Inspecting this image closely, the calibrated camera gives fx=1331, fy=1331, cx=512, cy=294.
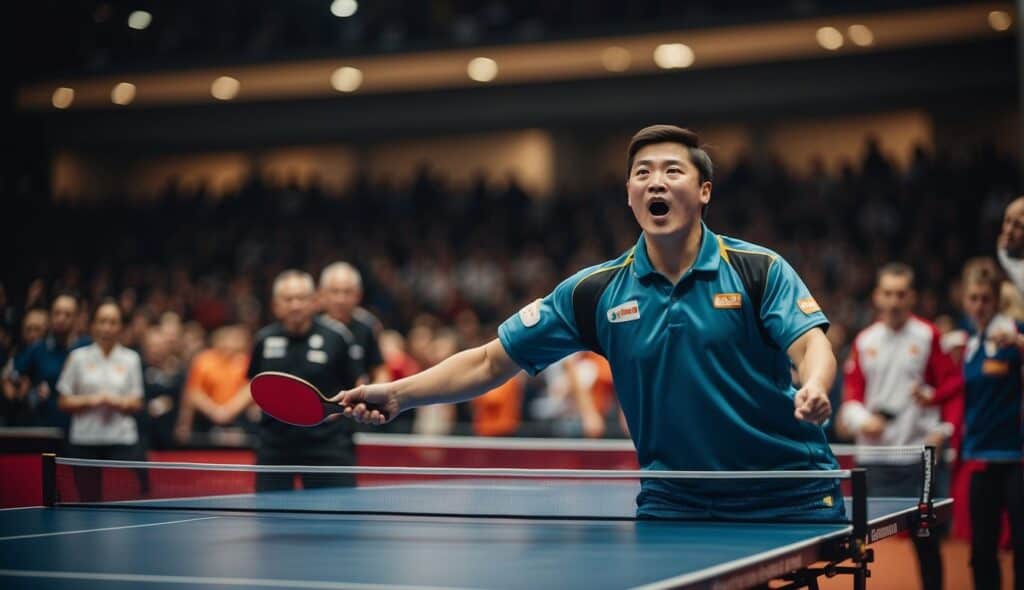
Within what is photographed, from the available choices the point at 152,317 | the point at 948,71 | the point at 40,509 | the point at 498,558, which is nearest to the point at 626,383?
the point at 498,558

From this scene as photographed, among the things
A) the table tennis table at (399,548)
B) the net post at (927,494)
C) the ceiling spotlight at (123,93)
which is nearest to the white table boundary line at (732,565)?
the table tennis table at (399,548)

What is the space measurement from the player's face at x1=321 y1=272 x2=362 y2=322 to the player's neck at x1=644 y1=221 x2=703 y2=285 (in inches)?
185

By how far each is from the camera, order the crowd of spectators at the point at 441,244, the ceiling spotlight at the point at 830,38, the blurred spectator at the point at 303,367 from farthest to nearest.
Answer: the ceiling spotlight at the point at 830,38 → the crowd of spectators at the point at 441,244 → the blurred spectator at the point at 303,367

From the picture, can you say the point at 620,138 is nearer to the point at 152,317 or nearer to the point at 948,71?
the point at 948,71

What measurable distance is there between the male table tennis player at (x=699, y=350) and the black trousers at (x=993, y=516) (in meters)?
2.96

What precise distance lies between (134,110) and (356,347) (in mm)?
17060

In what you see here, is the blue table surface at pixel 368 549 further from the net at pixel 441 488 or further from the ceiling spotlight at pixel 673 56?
A: the ceiling spotlight at pixel 673 56

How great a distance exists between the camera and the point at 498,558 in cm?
338

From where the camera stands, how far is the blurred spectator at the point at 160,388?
1151cm

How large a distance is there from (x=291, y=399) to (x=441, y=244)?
15295 mm

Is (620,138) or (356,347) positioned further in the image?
(620,138)

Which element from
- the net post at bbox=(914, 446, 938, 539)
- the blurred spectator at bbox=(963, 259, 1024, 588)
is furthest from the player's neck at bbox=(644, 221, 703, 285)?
the blurred spectator at bbox=(963, 259, 1024, 588)

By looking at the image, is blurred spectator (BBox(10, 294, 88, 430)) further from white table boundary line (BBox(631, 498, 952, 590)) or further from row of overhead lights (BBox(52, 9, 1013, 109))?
row of overhead lights (BBox(52, 9, 1013, 109))

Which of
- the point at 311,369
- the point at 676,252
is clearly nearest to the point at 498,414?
the point at 311,369
